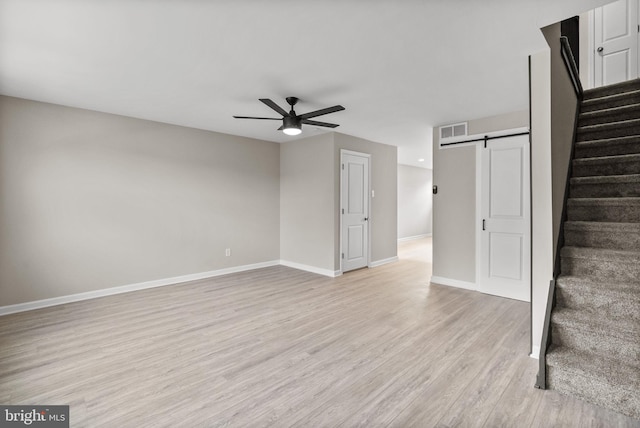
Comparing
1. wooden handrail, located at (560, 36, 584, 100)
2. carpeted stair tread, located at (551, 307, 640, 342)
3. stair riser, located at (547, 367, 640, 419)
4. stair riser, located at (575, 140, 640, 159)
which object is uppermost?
wooden handrail, located at (560, 36, 584, 100)

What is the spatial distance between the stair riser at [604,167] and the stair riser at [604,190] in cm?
22

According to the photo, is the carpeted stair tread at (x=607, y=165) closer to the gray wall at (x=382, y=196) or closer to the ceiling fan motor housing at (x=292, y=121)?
the ceiling fan motor housing at (x=292, y=121)

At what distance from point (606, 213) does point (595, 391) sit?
5.40 feet

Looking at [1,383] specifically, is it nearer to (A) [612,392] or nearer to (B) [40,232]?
(B) [40,232]

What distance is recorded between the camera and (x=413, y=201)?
1030cm

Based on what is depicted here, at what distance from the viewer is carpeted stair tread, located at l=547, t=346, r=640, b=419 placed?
72.1 inches

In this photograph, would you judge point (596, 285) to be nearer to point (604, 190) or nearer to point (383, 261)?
point (604, 190)

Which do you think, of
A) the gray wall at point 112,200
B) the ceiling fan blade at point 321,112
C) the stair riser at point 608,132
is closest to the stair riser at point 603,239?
the stair riser at point 608,132

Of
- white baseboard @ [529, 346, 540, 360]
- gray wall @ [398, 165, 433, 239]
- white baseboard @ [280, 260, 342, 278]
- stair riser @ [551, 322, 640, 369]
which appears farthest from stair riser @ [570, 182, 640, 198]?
gray wall @ [398, 165, 433, 239]

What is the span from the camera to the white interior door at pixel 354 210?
17.7 ft

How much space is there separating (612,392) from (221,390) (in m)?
2.52

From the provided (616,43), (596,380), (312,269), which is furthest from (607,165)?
(312,269)

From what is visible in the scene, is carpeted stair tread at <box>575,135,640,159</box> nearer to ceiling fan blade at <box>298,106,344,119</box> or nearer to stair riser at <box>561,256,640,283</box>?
stair riser at <box>561,256,640,283</box>

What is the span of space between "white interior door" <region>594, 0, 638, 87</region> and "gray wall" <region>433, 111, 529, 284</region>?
188cm
